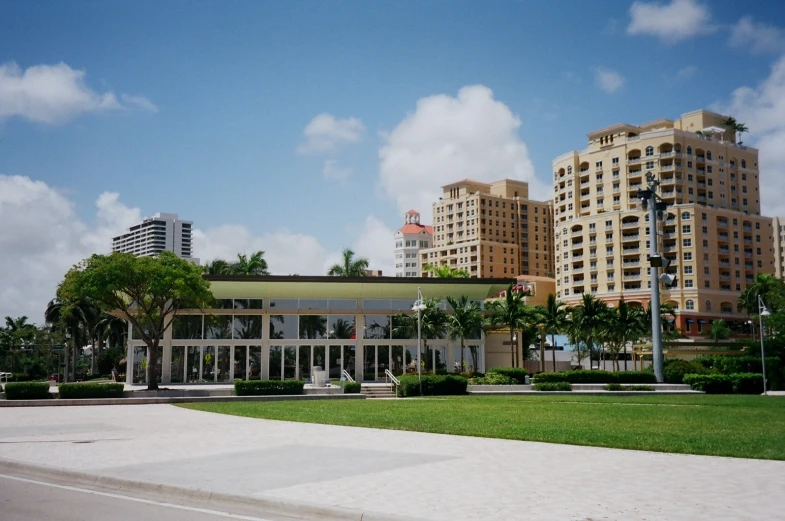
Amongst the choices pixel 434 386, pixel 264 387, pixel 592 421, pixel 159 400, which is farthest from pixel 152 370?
pixel 592 421

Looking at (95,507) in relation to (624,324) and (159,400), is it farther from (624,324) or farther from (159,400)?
(624,324)

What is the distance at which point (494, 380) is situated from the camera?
42719 mm

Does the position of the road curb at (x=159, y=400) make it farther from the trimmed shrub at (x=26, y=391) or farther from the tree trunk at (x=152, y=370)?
the tree trunk at (x=152, y=370)

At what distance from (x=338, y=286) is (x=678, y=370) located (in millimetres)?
23150

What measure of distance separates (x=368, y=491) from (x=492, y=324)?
140 feet

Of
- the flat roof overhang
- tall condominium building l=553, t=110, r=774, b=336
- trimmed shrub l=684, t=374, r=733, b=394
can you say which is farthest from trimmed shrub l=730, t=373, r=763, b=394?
tall condominium building l=553, t=110, r=774, b=336

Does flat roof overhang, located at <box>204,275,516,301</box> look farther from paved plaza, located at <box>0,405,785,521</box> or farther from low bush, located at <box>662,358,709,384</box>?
paved plaza, located at <box>0,405,785,521</box>

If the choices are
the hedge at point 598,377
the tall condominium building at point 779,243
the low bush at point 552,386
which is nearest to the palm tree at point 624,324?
the hedge at point 598,377

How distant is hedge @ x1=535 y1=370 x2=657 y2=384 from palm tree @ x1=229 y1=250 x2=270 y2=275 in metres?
43.2

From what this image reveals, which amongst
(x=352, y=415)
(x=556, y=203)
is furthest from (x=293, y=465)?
(x=556, y=203)

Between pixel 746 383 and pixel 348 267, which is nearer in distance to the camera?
pixel 746 383

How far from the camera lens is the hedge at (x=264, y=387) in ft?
114

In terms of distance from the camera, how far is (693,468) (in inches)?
468

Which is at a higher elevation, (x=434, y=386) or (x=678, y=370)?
(x=678, y=370)
